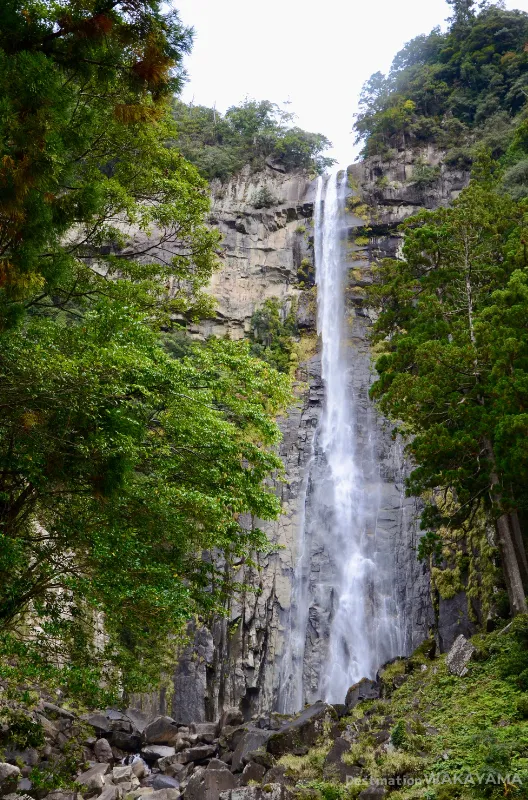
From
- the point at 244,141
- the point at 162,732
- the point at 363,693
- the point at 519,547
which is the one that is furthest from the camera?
the point at 244,141

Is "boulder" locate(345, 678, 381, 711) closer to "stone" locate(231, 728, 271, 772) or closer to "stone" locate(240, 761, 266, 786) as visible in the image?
"stone" locate(231, 728, 271, 772)

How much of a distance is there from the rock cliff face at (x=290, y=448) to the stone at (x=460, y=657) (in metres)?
2.90

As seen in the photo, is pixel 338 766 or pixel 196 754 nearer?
pixel 338 766

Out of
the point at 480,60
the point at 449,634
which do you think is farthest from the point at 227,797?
the point at 480,60

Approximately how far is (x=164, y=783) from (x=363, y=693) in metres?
5.32

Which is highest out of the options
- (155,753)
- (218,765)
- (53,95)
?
(53,95)

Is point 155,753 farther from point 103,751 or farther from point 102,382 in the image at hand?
point 102,382

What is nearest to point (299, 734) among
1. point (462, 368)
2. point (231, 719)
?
point (231, 719)

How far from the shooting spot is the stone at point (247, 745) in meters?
12.1

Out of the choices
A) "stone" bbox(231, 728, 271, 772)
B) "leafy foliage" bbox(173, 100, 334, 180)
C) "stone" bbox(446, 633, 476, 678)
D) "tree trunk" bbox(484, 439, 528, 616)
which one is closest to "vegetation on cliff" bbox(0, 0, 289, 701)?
"stone" bbox(231, 728, 271, 772)

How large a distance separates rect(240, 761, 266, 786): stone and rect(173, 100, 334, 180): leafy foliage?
3286 cm

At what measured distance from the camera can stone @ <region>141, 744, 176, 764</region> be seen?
1485 centimetres

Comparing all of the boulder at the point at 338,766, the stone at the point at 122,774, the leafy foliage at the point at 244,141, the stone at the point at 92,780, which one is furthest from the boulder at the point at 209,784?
the leafy foliage at the point at 244,141

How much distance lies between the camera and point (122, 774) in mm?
12586
